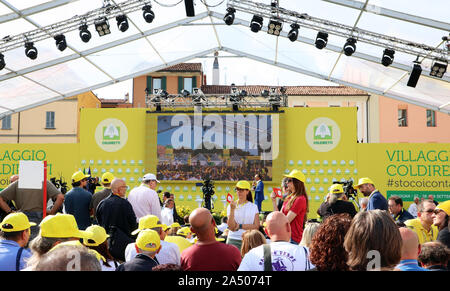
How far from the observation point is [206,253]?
322 centimetres

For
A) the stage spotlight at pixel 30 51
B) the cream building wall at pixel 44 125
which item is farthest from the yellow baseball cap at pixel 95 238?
the cream building wall at pixel 44 125

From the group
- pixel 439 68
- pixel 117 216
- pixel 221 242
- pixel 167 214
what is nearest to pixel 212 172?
pixel 167 214

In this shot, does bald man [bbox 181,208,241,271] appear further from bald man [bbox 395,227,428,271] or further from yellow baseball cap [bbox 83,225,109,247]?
bald man [bbox 395,227,428,271]

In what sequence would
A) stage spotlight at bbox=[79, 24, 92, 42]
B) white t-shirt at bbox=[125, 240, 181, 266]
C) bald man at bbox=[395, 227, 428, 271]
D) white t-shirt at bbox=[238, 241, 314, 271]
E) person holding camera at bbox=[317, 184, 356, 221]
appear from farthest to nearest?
stage spotlight at bbox=[79, 24, 92, 42], person holding camera at bbox=[317, 184, 356, 221], white t-shirt at bbox=[125, 240, 181, 266], white t-shirt at bbox=[238, 241, 314, 271], bald man at bbox=[395, 227, 428, 271]

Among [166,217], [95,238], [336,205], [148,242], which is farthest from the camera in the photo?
[166,217]

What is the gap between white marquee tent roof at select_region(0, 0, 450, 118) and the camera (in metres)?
10.4

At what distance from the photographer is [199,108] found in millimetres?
16312

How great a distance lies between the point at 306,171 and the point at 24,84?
9.30m

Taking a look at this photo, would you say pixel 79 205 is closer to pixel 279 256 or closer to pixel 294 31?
pixel 279 256

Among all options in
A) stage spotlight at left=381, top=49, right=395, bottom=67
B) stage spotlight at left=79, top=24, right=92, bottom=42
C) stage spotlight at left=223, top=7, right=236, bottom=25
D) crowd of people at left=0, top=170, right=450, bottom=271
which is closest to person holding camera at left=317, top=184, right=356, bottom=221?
crowd of people at left=0, top=170, right=450, bottom=271

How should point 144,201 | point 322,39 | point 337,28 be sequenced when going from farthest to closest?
1. point 337,28
2. point 322,39
3. point 144,201

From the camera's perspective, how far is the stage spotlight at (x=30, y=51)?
11.1m

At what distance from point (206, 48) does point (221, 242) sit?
1320cm

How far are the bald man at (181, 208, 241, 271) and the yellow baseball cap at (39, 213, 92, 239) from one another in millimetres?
798
